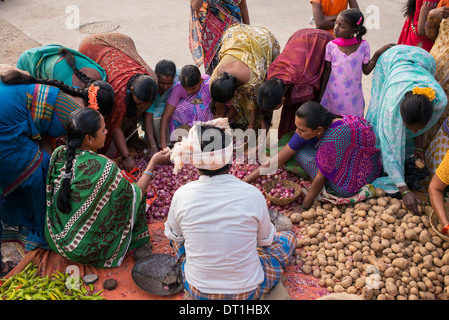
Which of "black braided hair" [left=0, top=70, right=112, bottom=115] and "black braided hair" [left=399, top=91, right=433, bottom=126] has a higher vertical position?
"black braided hair" [left=0, top=70, right=112, bottom=115]

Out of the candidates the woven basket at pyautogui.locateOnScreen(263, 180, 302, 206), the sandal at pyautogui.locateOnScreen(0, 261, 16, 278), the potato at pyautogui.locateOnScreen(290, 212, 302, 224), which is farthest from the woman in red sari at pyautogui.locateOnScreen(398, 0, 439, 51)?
the sandal at pyautogui.locateOnScreen(0, 261, 16, 278)

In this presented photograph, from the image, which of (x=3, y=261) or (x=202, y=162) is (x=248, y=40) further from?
(x=3, y=261)

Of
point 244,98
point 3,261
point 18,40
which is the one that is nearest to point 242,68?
point 244,98

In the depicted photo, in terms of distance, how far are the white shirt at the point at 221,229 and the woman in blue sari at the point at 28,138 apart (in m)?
1.28

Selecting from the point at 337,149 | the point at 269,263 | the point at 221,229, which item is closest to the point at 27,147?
the point at 221,229

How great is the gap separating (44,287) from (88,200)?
67 centimetres

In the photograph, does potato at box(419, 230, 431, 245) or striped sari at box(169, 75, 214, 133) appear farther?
striped sari at box(169, 75, 214, 133)

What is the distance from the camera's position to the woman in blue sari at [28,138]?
2.84 m

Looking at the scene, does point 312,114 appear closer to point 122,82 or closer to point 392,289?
point 392,289

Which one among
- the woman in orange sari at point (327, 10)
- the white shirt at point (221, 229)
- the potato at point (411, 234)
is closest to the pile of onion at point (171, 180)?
the potato at point (411, 234)

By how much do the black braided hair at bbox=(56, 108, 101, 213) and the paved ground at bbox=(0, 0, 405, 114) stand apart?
3702 millimetres

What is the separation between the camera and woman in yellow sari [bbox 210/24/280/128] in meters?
3.73

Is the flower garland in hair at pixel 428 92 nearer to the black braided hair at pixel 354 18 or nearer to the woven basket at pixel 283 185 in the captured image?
the black braided hair at pixel 354 18

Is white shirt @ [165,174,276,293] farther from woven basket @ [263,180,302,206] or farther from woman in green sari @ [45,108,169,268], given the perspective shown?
woven basket @ [263,180,302,206]
